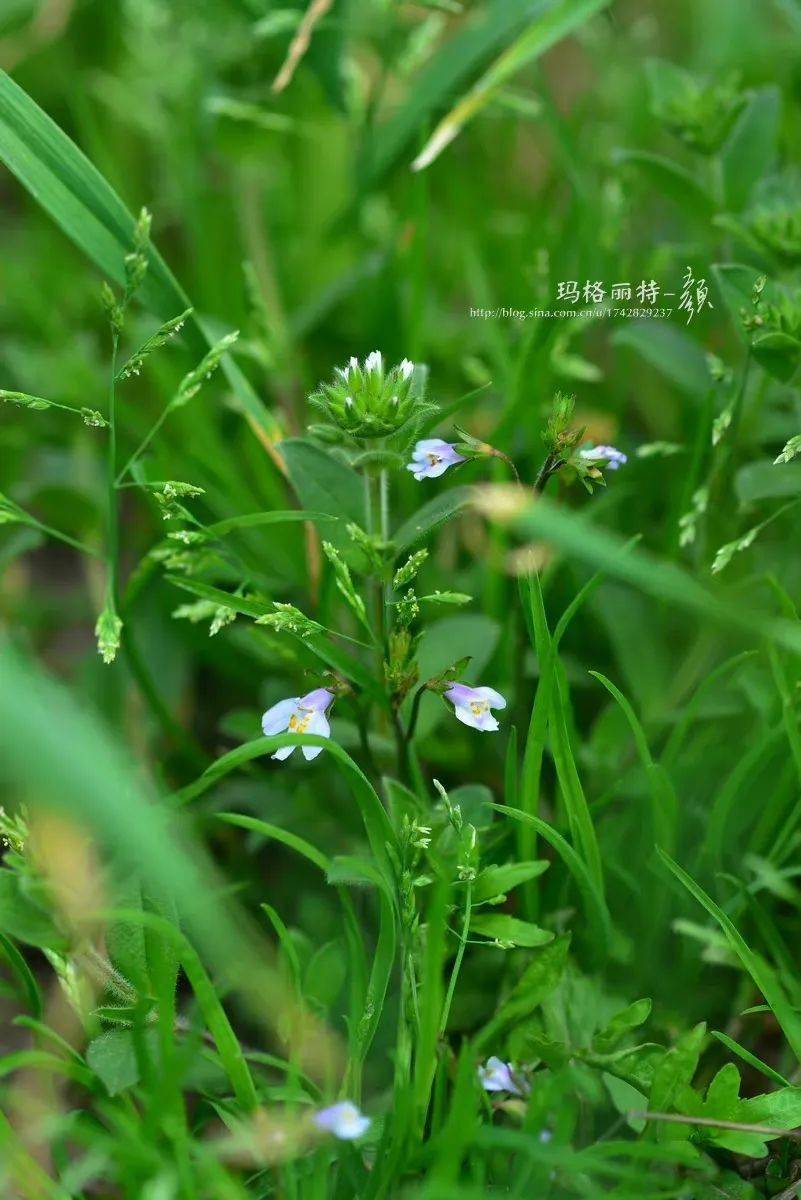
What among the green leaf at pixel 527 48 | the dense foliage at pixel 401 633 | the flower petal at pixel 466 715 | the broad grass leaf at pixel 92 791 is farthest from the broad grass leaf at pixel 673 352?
the broad grass leaf at pixel 92 791

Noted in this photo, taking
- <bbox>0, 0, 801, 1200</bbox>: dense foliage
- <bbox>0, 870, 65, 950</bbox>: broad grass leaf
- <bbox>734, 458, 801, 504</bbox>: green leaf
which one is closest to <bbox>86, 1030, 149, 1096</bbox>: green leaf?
<bbox>0, 0, 801, 1200</bbox>: dense foliage

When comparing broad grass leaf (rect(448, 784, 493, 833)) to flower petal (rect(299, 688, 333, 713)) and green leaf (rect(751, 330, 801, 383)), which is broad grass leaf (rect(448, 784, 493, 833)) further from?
green leaf (rect(751, 330, 801, 383))

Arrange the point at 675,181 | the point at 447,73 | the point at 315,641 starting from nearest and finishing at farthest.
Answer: the point at 315,641
the point at 675,181
the point at 447,73

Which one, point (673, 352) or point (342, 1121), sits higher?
point (673, 352)

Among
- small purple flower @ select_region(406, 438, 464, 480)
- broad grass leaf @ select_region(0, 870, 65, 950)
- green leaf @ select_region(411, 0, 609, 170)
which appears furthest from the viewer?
green leaf @ select_region(411, 0, 609, 170)

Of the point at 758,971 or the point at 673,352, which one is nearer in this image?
the point at 758,971

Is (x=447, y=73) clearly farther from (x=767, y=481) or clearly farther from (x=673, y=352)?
(x=767, y=481)

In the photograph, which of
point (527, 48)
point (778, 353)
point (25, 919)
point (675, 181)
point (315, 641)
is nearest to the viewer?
point (25, 919)

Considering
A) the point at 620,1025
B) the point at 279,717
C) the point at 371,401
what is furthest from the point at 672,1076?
the point at 371,401
